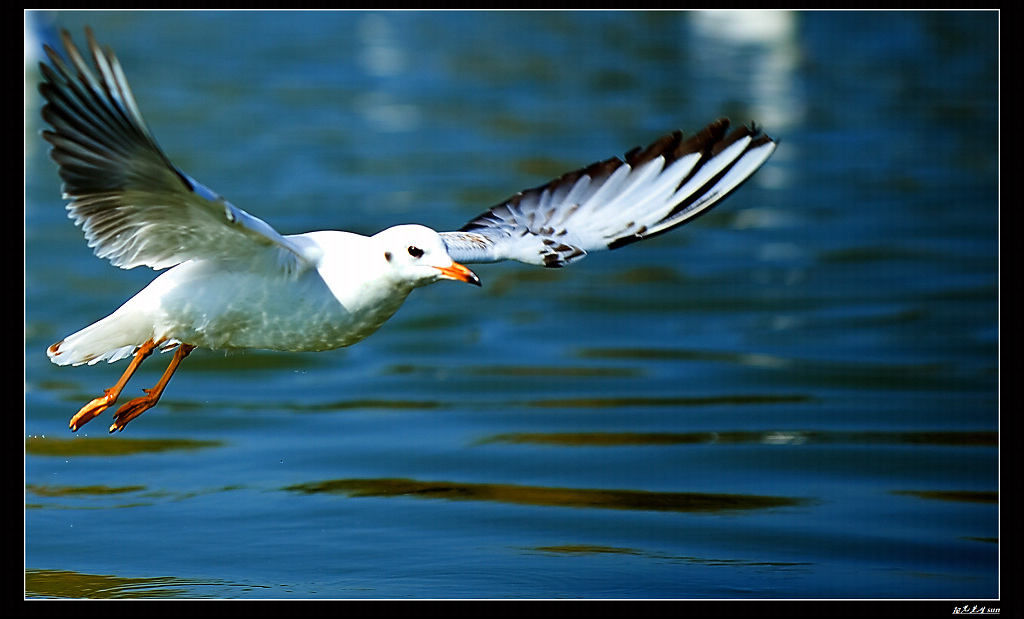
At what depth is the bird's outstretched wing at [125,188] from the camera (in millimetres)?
6781

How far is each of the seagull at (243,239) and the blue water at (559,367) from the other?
264cm

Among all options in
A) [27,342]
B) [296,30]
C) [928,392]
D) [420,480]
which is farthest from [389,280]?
[296,30]

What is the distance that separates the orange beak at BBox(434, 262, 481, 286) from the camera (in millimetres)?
7520

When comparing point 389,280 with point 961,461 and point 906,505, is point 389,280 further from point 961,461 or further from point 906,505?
point 961,461

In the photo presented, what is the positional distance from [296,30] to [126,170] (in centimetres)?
2780

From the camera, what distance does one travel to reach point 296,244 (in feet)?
26.8

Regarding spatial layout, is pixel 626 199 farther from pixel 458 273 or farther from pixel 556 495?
pixel 556 495

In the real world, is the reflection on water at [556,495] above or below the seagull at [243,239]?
below

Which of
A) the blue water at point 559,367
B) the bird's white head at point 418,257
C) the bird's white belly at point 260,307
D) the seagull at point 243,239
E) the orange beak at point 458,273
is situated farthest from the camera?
the blue water at point 559,367

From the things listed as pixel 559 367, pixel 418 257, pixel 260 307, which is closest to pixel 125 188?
pixel 260 307

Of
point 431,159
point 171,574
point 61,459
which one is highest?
point 431,159

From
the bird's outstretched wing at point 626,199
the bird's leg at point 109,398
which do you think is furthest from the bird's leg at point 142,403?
the bird's outstretched wing at point 626,199

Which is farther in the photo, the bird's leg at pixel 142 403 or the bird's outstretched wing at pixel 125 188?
the bird's leg at pixel 142 403

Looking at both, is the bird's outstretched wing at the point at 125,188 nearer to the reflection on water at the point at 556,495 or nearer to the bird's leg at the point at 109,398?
the bird's leg at the point at 109,398
